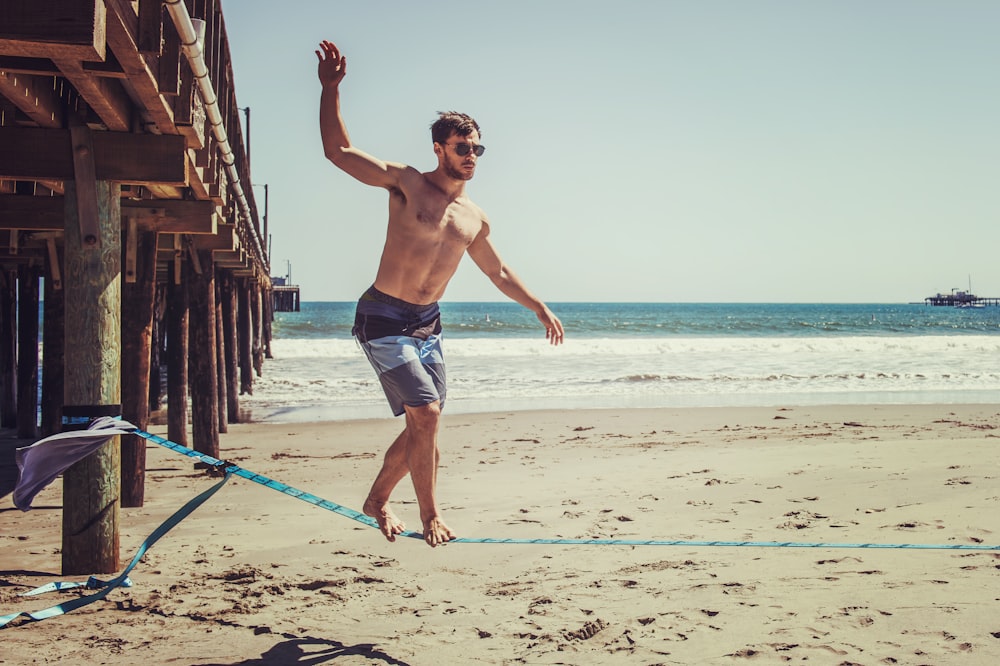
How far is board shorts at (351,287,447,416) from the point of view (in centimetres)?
425

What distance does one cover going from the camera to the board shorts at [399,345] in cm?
425

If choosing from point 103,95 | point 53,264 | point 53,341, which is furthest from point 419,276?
point 53,341

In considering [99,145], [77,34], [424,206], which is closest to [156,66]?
[99,145]

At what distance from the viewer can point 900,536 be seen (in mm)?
6055

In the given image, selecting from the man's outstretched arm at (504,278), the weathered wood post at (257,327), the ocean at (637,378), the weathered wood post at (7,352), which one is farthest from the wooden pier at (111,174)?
the weathered wood post at (257,327)

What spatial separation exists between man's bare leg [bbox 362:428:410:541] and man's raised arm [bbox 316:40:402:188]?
1.31 m

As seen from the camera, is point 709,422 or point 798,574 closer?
point 798,574

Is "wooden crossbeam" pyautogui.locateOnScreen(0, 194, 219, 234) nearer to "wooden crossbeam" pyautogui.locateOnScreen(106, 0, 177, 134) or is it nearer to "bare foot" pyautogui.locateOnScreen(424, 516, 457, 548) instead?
"wooden crossbeam" pyautogui.locateOnScreen(106, 0, 177, 134)

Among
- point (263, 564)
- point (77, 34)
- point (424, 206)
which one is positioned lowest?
point (263, 564)

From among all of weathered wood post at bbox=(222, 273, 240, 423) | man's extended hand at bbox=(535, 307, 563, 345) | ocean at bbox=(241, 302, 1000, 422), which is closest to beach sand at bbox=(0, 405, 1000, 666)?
man's extended hand at bbox=(535, 307, 563, 345)

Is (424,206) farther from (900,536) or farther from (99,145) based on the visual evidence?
(900,536)

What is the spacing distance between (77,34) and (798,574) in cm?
446

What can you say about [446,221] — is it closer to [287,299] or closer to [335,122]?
[335,122]

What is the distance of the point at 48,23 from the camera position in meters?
3.46
